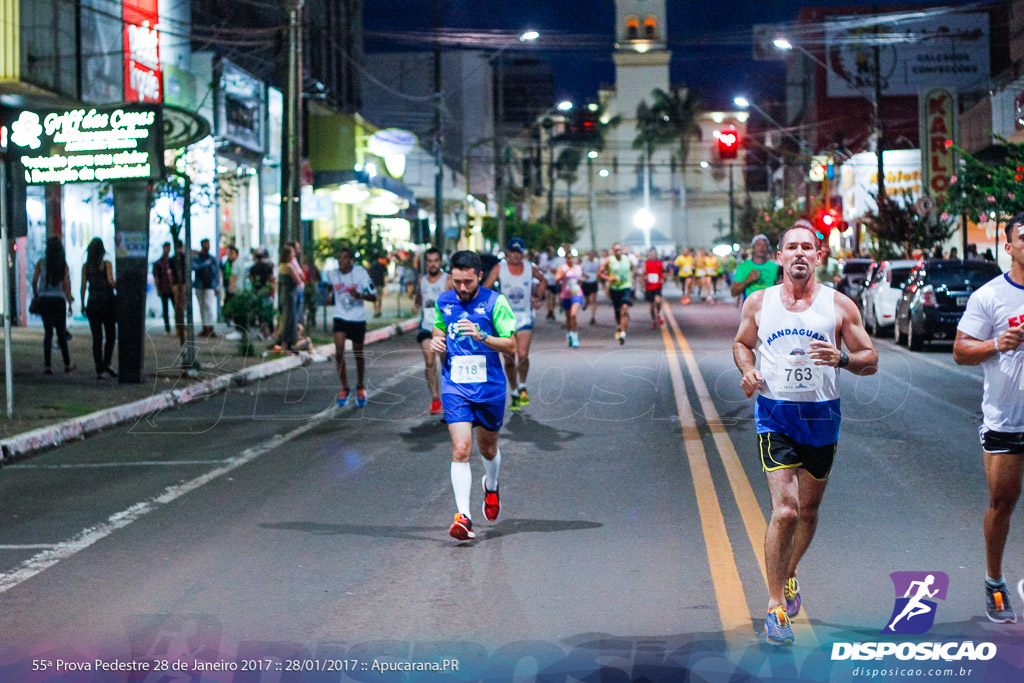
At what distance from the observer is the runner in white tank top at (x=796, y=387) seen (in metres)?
5.97

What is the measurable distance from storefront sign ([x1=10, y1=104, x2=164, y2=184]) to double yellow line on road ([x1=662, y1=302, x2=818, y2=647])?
23.7 feet

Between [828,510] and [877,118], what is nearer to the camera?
[828,510]

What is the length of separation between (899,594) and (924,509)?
2499 mm

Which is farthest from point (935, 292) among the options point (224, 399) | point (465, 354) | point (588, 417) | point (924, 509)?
point (465, 354)

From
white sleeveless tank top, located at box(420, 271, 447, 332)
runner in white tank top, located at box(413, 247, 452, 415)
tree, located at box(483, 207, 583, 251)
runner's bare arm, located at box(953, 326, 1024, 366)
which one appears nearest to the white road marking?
runner in white tank top, located at box(413, 247, 452, 415)

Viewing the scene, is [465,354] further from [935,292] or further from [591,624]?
[935,292]

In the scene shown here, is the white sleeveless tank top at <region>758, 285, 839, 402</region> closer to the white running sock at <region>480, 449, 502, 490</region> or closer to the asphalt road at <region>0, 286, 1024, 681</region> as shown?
the asphalt road at <region>0, 286, 1024, 681</region>

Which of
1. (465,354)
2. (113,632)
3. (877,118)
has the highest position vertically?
(877,118)

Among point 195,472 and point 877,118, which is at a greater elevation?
point 877,118

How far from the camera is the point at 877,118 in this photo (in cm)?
4103

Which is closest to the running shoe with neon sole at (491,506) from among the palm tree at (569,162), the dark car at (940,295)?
the dark car at (940,295)

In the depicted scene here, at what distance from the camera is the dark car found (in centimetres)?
2312

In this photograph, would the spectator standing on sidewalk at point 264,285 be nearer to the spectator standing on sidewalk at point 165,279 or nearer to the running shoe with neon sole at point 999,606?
the spectator standing on sidewalk at point 165,279

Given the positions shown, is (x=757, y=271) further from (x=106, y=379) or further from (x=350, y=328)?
(x=106, y=379)
